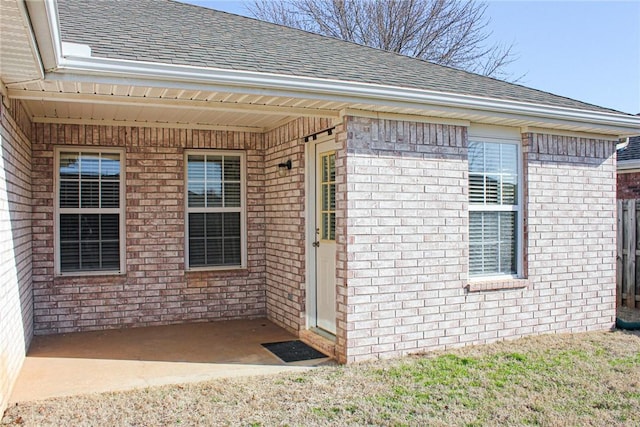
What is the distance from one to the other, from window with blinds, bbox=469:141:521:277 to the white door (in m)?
1.65

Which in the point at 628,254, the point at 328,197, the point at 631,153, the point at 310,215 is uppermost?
the point at 631,153

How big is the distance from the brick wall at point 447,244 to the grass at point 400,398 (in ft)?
1.58

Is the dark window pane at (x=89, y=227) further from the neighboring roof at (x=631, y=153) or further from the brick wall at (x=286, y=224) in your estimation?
the neighboring roof at (x=631, y=153)

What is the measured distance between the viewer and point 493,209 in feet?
22.6

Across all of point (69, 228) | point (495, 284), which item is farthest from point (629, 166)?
point (69, 228)

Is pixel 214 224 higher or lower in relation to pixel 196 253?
higher

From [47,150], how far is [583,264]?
7.11 meters

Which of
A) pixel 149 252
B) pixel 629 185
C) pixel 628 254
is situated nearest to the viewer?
pixel 149 252

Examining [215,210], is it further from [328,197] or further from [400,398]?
[400,398]

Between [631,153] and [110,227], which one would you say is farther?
[631,153]

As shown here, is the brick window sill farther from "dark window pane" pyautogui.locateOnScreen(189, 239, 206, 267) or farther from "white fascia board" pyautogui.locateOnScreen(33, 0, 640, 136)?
"dark window pane" pyautogui.locateOnScreen(189, 239, 206, 267)

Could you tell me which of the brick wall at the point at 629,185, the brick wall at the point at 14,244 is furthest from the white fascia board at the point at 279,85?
the brick wall at the point at 629,185

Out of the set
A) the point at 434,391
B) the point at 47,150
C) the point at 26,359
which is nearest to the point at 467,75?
the point at 434,391

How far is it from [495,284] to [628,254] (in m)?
4.02
